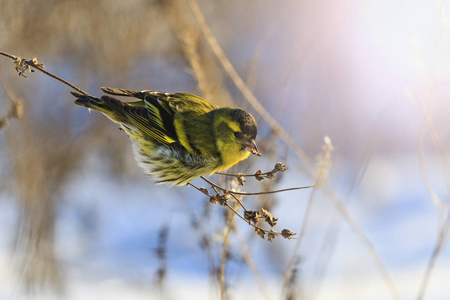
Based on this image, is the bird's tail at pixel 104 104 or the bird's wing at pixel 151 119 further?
the bird's wing at pixel 151 119

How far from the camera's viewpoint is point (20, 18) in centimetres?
387

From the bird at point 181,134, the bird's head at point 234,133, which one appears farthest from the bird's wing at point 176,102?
the bird's head at point 234,133

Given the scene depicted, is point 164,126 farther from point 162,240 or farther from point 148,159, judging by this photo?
point 162,240

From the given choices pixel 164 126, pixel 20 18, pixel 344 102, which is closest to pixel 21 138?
pixel 20 18

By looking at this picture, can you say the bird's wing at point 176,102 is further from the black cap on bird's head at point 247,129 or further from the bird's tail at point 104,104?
the black cap on bird's head at point 247,129

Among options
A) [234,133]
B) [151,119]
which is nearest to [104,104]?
[151,119]

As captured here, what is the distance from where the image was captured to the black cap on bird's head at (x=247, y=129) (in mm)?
1719

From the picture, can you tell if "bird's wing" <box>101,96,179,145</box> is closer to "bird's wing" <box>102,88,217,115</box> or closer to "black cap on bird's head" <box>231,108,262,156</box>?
"bird's wing" <box>102,88,217,115</box>

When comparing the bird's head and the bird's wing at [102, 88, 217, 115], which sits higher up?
the bird's wing at [102, 88, 217, 115]

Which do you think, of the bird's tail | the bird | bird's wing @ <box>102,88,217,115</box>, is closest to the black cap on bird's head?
the bird

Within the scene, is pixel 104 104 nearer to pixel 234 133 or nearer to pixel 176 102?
pixel 176 102

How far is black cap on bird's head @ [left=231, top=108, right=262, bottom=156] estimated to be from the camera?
5.64ft

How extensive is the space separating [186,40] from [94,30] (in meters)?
2.65

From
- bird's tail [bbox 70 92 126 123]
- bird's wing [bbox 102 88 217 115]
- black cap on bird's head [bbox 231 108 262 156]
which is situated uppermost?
Result: bird's wing [bbox 102 88 217 115]
